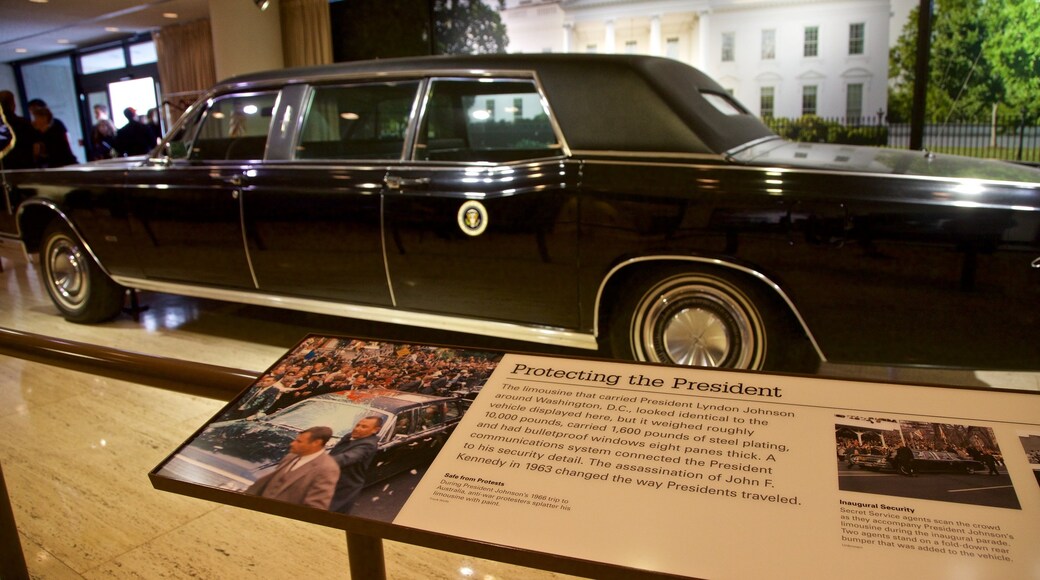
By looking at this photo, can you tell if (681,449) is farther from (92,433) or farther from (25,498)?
(92,433)

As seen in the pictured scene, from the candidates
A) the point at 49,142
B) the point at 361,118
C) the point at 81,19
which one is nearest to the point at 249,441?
the point at 361,118

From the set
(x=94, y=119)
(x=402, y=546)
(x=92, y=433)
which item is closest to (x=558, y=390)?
(x=402, y=546)

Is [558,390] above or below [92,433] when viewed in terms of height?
above

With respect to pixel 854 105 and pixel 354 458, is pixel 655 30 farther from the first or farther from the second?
pixel 354 458

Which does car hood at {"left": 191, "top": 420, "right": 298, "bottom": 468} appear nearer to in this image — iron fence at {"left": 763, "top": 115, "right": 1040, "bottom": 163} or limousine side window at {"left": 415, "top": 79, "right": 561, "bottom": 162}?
limousine side window at {"left": 415, "top": 79, "right": 561, "bottom": 162}

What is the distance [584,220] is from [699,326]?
626 mm

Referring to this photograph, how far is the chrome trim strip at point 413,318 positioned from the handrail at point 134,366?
1.70 metres

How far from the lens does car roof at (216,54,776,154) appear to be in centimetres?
285

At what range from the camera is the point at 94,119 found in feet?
47.8

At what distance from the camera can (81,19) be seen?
1136 centimetres

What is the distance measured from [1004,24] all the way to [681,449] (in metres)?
5.45

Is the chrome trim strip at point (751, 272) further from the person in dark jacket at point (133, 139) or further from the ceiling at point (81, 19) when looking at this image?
the ceiling at point (81, 19)

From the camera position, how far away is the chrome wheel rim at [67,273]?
4.65 meters

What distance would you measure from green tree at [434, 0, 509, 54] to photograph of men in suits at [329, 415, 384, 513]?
674 centimetres
